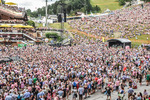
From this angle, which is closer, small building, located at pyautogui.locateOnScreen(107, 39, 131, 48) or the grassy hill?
small building, located at pyautogui.locateOnScreen(107, 39, 131, 48)

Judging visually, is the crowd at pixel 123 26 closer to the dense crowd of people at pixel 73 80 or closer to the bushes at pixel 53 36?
the bushes at pixel 53 36

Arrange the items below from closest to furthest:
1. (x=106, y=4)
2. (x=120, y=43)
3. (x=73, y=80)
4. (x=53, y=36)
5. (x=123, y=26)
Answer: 1. (x=73, y=80)
2. (x=120, y=43)
3. (x=53, y=36)
4. (x=123, y=26)
5. (x=106, y=4)

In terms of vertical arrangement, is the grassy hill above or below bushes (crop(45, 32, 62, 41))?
above

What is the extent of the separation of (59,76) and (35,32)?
39.8 metres

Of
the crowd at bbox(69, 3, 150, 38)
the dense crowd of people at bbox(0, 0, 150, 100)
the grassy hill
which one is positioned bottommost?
the dense crowd of people at bbox(0, 0, 150, 100)

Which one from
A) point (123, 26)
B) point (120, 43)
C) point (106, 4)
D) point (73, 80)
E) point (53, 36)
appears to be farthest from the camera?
point (106, 4)

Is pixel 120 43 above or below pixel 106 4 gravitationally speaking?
below

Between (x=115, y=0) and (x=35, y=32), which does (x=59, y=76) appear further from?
(x=115, y=0)

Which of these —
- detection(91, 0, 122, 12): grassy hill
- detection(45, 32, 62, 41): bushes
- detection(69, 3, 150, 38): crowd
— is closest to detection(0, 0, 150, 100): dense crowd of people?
detection(45, 32, 62, 41): bushes

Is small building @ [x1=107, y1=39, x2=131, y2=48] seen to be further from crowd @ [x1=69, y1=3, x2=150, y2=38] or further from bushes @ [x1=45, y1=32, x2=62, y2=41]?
bushes @ [x1=45, y1=32, x2=62, y2=41]

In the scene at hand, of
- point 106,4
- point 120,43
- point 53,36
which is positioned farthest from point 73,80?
point 106,4

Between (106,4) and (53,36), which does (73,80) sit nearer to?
(53,36)

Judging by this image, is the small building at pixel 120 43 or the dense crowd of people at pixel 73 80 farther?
the small building at pixel 120 43

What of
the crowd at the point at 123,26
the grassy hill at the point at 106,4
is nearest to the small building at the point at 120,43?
the crowd at the point at 123,26
